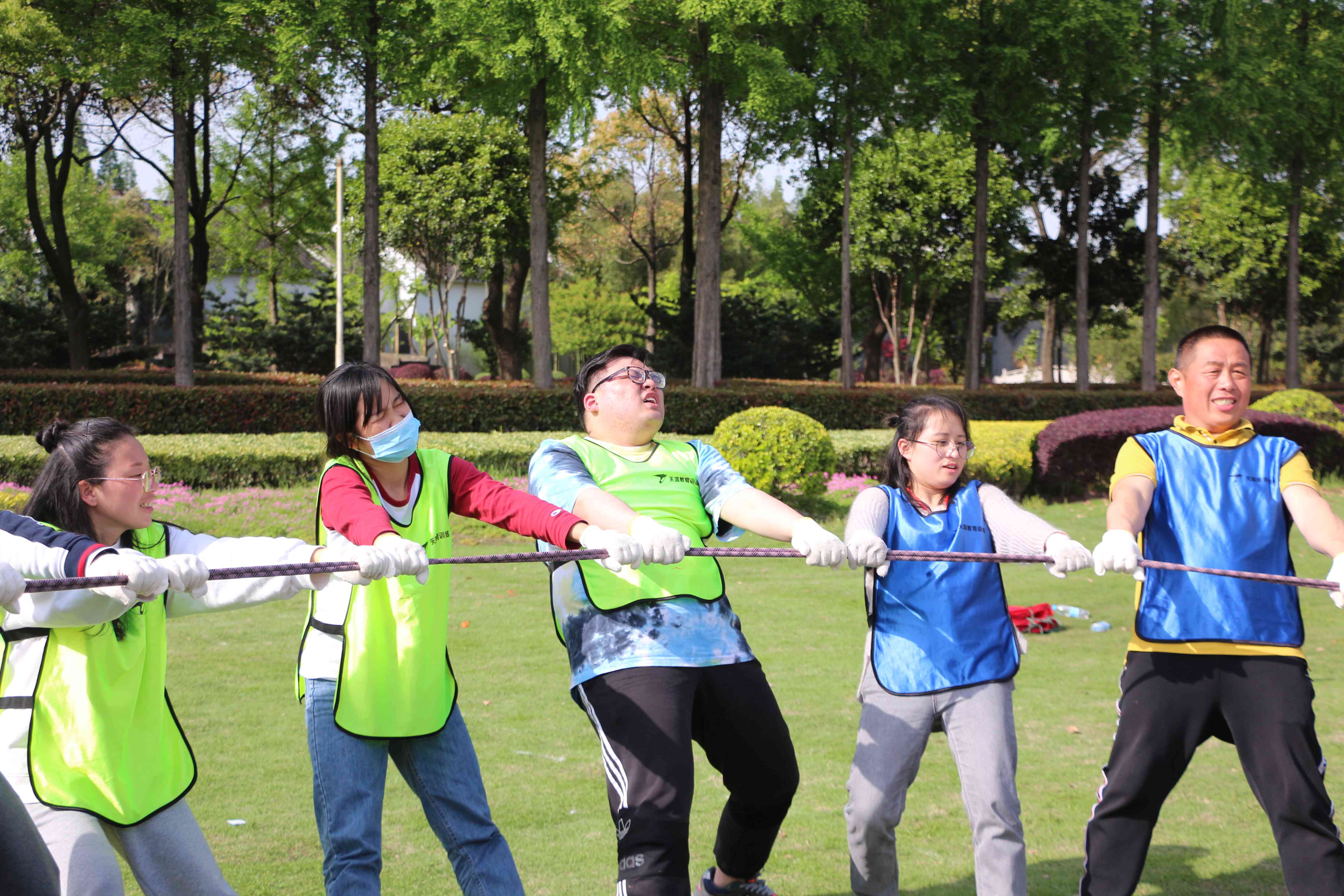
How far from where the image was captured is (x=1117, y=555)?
3047 millimetres

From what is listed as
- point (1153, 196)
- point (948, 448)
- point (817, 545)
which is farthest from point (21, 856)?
point (1153, 196)

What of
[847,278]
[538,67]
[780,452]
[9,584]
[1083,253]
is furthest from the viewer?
[1083,253]

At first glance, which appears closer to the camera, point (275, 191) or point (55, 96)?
point (55, 96)

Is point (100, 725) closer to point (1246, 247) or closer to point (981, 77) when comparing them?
point (981, 77)

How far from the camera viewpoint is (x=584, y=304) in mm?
41125

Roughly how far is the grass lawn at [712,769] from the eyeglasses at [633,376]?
1720 millimetres

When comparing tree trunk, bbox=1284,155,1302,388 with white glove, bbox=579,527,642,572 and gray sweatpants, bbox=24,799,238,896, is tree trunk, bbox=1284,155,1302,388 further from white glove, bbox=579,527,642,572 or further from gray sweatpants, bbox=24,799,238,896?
gray sweatpants, bbox=24,799,238,896

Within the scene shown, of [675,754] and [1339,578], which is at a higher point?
[1339,578]

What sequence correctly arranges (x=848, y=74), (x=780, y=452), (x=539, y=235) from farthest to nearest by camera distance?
(x=848, y=74), (x=539, y=235), (x=780, y=452)

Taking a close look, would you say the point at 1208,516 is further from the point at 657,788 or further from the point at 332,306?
the point at 332,306

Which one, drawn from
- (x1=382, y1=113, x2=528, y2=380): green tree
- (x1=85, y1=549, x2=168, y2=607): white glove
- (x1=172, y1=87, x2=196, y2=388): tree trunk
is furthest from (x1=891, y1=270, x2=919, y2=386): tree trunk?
(x1=85, y1=549, x2=168, y2=607): white glove

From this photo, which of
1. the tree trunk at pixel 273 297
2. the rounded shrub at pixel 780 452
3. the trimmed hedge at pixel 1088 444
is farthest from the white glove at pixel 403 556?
the tree trunk at pixel 273 297

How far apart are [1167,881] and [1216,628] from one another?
3.94ft

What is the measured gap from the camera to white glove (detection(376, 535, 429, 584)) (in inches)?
105
